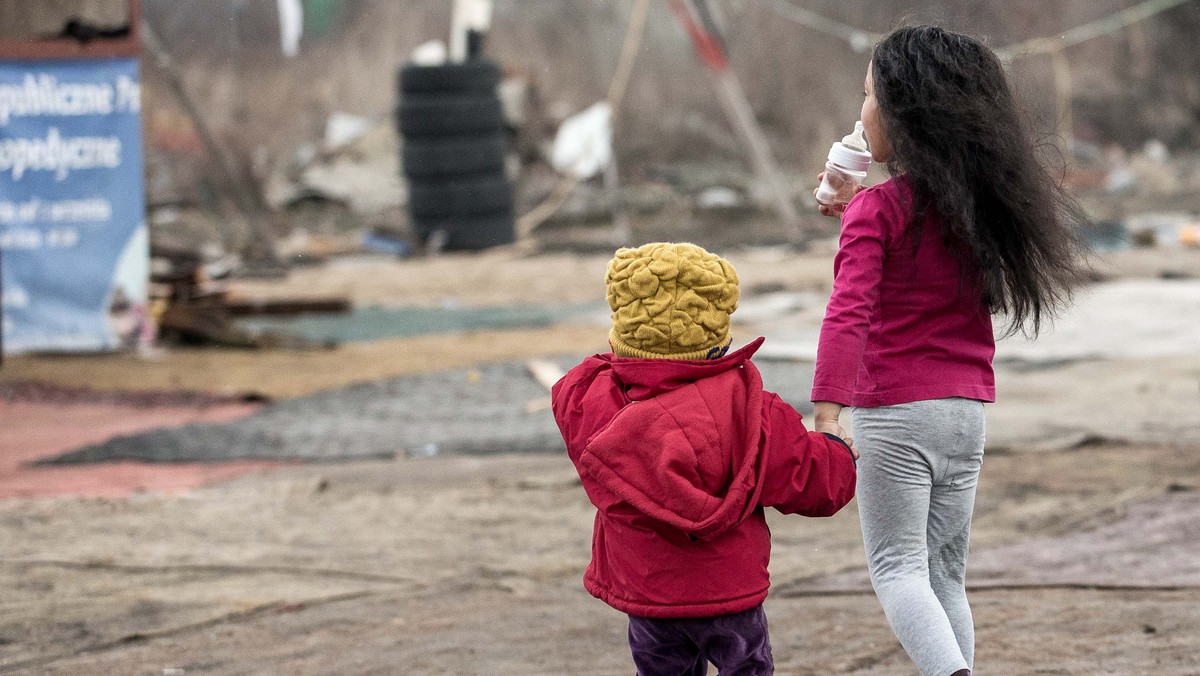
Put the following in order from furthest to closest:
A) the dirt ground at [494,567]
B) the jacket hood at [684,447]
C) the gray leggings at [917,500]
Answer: the dirt ground at [494,567], the gray leggings at [917,500], the jacket hood at [684,447]

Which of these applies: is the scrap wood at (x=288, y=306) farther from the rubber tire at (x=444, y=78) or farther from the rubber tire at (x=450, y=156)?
the rubber tire at (x=444, y=78)

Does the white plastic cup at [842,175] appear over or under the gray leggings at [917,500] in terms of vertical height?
over

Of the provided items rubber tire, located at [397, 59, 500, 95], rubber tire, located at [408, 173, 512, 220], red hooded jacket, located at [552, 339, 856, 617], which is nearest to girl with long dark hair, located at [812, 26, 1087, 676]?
red hooded jacket, located at [552, 339, 856, 617]

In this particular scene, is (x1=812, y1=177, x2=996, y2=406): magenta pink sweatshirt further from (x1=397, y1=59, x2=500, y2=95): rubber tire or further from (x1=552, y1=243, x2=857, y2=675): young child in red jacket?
(x1=397, y1=59, x2=500, y2=95): rubber tire

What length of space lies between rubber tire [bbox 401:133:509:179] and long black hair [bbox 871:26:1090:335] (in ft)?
49.3

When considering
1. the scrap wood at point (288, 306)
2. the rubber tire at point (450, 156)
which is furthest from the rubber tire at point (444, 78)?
the scrap wood at point (288, 306)

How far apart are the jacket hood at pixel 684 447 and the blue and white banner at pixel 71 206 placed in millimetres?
8768

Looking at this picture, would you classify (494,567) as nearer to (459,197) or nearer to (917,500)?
(917,500)

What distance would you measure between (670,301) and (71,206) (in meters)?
8.93

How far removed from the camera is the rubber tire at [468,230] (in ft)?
57.4

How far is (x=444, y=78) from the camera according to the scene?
58.2 feet

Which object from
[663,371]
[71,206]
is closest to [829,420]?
[663,371]

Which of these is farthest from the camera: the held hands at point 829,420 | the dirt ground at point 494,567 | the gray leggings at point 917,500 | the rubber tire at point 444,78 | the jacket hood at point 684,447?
the rubber tire at point 444,78

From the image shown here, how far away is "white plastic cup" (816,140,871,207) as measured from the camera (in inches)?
117
